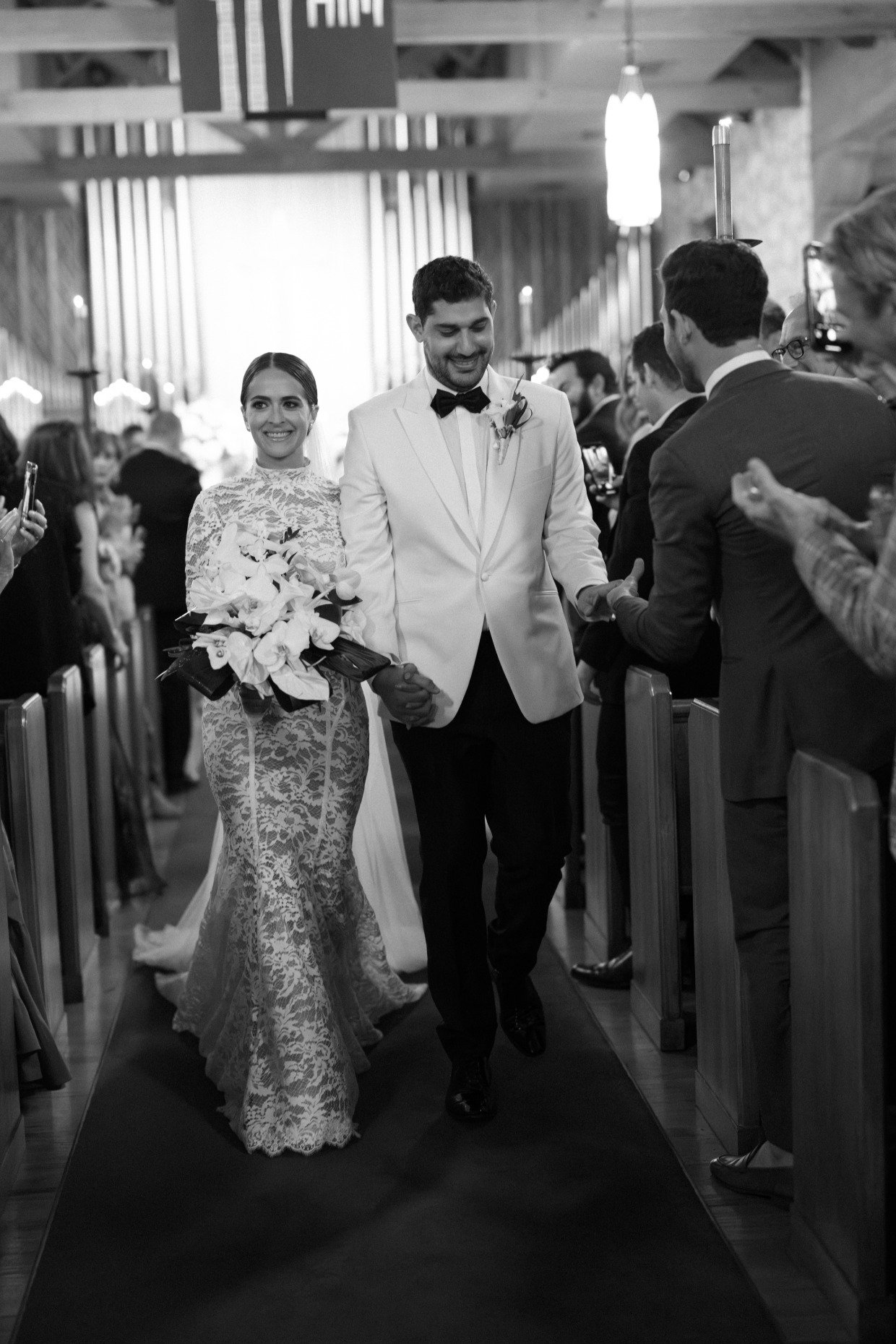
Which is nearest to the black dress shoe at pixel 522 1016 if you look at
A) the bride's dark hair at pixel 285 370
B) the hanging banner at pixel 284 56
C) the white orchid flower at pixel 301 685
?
the white orchid flower at pixel 301 685

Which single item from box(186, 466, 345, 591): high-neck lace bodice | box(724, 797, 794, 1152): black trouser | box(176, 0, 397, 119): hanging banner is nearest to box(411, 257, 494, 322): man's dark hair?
box(186, 466, 345, 591): high-neck lace bodice

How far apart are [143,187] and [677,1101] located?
15.9 m

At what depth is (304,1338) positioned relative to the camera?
2656 mm

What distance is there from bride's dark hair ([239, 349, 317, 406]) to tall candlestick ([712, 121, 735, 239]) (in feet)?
3.38

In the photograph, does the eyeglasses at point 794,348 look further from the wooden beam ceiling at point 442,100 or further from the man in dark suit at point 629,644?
the wooden beam ceiling at point 442,100

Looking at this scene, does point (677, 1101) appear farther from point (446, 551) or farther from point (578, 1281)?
point (446, 551)

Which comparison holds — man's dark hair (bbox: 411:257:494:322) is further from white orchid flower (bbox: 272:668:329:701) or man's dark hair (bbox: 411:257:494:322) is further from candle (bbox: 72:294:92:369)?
candle (bbox: 72:294:92:369)

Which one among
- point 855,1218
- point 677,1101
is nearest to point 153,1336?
point 855,1218

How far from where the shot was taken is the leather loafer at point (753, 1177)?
3051mm

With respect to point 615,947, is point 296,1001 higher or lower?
higher

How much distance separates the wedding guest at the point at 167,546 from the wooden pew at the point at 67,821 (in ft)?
10.2

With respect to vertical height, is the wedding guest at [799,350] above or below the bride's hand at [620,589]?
above

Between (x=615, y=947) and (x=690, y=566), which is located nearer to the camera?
(x=690, y=566)

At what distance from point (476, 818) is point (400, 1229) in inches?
36.1
